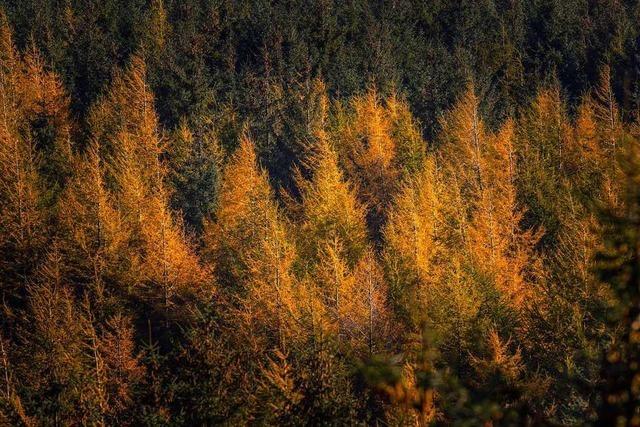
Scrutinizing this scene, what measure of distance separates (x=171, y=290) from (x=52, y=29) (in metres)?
48.6

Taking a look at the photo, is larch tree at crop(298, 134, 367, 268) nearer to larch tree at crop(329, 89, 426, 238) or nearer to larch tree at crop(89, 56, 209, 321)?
larch tree at crop(89, 56, 209, 321)

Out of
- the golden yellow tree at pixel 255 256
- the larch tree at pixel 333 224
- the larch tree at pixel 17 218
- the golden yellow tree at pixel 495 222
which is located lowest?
the larch tree at pixel 17 218

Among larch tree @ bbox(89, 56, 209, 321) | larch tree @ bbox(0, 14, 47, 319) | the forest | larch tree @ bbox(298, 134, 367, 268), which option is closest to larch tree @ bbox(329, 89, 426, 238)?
the forest

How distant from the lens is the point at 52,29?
199ft

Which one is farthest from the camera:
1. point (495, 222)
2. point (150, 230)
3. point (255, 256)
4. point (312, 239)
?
point (312, 239)

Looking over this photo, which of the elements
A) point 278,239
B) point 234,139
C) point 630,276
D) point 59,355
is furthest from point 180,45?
point 630,276

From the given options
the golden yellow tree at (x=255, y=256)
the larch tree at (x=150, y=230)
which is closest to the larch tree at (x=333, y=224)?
the golden yellow tree at (x=255, y=256)

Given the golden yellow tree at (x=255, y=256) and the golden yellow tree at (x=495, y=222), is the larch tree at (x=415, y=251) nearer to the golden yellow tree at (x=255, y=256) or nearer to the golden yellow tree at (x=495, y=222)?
the golden yellow tree at (x=495, y=222)

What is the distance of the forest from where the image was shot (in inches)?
438

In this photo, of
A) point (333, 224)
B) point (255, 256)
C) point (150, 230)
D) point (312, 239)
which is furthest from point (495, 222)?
point (150, 230)

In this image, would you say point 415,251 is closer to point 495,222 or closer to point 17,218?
point 495,222

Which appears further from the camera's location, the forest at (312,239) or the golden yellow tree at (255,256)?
the golden yellow tree at (255,256)

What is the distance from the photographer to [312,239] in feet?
88.5

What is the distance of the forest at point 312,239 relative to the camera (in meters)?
11.1
